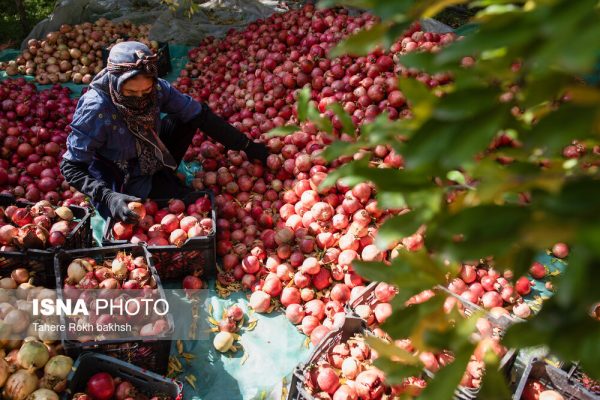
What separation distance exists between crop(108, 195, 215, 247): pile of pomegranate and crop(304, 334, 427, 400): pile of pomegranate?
3.92ft

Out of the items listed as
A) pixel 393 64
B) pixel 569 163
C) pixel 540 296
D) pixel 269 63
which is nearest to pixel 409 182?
pixel 569 163

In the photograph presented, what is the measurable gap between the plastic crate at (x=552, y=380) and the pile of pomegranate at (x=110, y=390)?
1.65 meters

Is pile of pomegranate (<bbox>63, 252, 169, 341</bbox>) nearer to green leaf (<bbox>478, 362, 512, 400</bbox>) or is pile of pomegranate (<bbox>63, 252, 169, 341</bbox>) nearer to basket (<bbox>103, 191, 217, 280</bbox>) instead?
basket (<bbox>103, 191, 217, 280</bbox>)

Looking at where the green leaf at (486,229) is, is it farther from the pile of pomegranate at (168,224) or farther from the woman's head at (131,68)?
the woman's head at (131,68)

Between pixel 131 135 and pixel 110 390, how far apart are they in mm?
1765

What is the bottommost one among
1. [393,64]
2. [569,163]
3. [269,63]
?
[269,63]

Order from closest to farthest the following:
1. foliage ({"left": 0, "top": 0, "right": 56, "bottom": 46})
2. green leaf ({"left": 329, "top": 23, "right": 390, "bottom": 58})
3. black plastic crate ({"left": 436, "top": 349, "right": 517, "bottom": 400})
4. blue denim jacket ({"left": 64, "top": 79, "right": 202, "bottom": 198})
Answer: green leaf ({"left": 329, "top": 23, "right": 390, "bottom": 58}), black plastic crate ({"left": 436, "top": 349, "right": 517, "bottom": 400}), blue denim jacket ({"left": 64, "top": 79, "right": 202, "bottom": 198}), foliage ({"left": 0, "top": 0, "right": 56, "bottom": 46})

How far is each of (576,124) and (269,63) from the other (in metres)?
4.47

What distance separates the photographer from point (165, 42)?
6.16 m

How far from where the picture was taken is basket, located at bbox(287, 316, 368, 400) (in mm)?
2176

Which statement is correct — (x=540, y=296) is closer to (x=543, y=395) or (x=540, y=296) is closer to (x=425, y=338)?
(x=543, y=395)

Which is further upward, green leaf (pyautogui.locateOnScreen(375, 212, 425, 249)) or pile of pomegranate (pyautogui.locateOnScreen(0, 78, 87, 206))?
green leaf (pyautogui.locateOnScreen(375, 212, 425, 249))

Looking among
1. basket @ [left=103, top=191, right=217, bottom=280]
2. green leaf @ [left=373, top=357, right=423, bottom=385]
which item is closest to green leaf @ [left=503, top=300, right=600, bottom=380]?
green leaf @ [left=373, top=357, right=423, bottom=385]

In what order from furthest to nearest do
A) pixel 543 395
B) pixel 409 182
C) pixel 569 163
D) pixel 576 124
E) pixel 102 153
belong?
1. pixel 102 153
2. pixel 543 395
3. pixel 569 163
4. pixel 409 182
5. pixel 576 124
